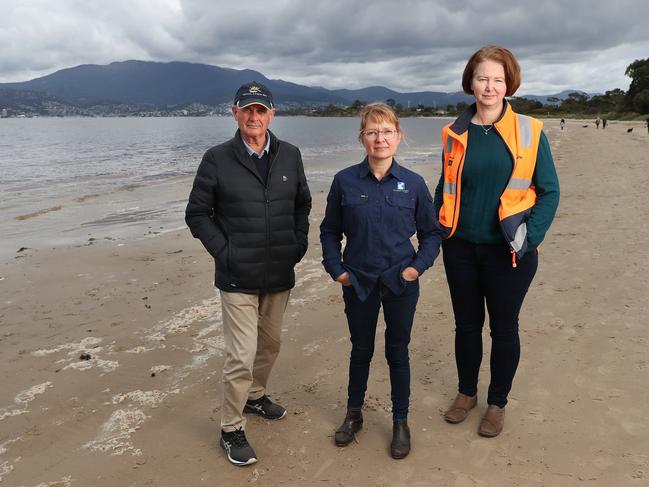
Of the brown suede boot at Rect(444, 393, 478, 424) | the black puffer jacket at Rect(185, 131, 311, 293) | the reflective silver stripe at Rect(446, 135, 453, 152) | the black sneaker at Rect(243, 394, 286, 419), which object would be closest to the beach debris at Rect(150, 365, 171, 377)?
the black sneaker at Rect(243, 394, 286, 419)

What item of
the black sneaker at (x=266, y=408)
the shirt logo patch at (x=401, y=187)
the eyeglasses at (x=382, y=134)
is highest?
the eyeglasses at (x=382, y=134)

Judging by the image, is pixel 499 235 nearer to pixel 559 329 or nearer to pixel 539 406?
pixel 539 406

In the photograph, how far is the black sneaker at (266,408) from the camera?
3.84 m

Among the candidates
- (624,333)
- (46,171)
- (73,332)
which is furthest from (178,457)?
(46,171)

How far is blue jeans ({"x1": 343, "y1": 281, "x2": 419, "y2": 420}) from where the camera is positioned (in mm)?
3205

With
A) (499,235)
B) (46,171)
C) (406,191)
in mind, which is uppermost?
(406,191)

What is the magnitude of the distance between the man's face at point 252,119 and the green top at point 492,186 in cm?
132

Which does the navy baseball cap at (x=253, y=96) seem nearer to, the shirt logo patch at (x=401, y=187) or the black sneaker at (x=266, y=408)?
the shirt logo patch at (x=401, y=187)

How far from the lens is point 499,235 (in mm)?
3184

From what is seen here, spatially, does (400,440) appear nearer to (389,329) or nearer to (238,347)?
(389,329)

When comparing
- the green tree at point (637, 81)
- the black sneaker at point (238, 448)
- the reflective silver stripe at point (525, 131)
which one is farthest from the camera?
the green tree at point (637, 81)

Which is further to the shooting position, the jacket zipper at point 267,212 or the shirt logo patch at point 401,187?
the jacket zipper at point 267,212

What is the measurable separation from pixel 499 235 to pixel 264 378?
2015mm

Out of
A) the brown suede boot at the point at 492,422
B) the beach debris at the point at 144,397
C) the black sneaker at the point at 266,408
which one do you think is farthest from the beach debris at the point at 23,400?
the brown suede boot at the point at 492,422
